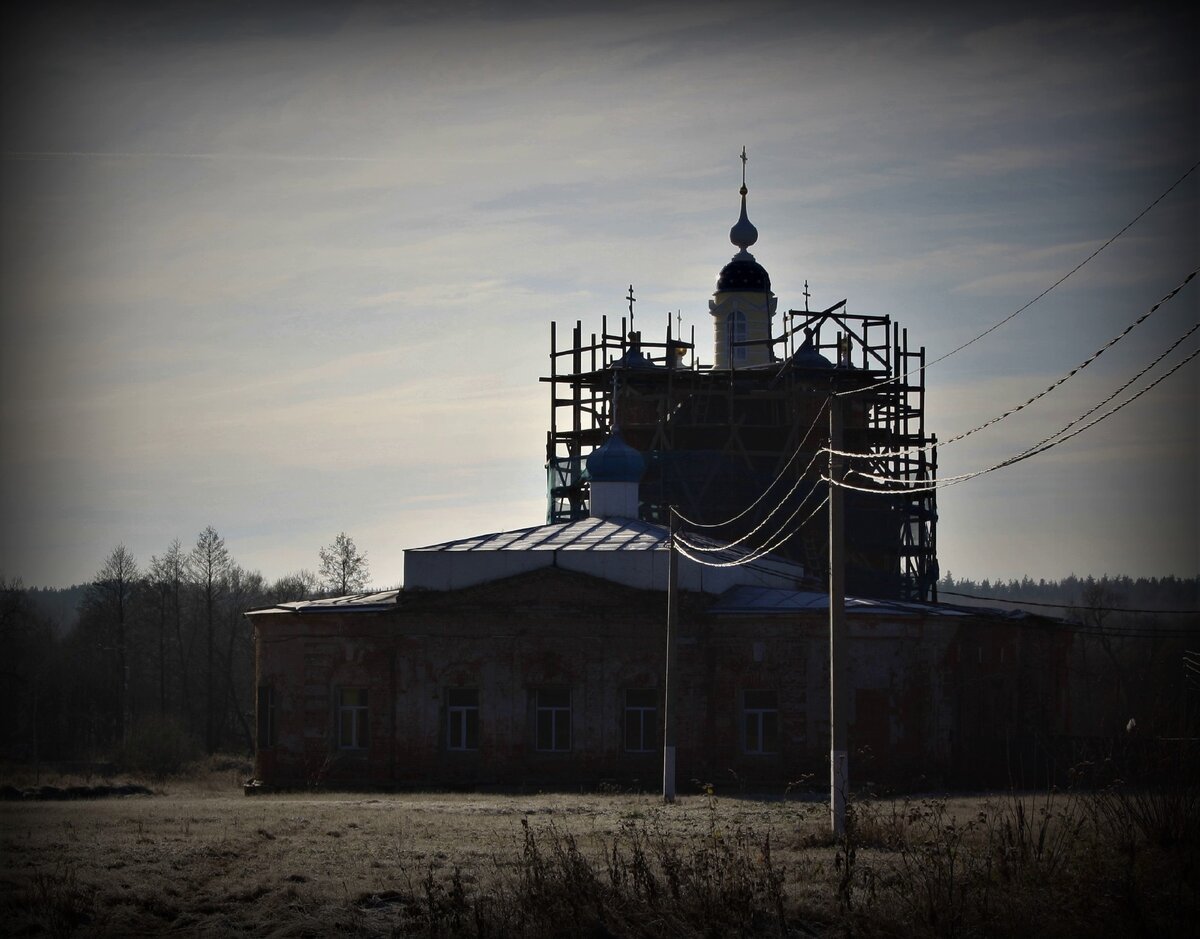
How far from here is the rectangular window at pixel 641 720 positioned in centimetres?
3100

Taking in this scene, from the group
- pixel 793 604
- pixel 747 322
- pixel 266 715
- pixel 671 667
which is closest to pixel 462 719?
pixel 266 715

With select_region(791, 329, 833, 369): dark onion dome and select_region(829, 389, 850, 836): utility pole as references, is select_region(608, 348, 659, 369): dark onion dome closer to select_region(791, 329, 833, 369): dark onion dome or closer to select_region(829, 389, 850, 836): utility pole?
select_region(791, 329, 833, 369): dark onion dome

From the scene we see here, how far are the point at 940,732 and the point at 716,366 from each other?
22.0m

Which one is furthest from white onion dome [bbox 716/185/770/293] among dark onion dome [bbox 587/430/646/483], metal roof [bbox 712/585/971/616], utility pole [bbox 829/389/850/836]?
utility pole [bbox 829/389/850/836]

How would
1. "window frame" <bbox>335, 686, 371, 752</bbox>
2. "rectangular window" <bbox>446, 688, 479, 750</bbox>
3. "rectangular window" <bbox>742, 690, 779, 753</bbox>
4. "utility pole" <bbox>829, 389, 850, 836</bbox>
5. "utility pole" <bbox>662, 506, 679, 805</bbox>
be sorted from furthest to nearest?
"window frame" <bbox>335, 686, 371, 752</bbox> < "rectangular window" <bbox>446, 688, 479, 750</bbox> < "rectangular window" <bbox>742, 690, 779, 753</bbox> < "utility pole" <bbox>662, 506, 679, 805</bbox> < "utility pole" <bbox>829, 389, 850, 836</bbox>

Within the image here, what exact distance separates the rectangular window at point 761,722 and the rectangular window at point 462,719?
521 centimetres

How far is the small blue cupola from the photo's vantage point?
38.1 m

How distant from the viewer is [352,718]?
105 feet

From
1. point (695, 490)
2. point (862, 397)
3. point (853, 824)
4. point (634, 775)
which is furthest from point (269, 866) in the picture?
point (862, 397)

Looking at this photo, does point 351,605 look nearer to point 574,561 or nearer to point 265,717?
point 265,717

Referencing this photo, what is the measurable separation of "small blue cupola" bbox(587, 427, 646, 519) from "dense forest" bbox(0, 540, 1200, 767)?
15.9 metres

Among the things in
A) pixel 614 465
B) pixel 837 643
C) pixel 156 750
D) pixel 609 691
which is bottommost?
pixel 156 750

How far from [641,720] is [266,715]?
26.4 feet

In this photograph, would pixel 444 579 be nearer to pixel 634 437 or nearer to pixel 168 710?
pixel 634 437
